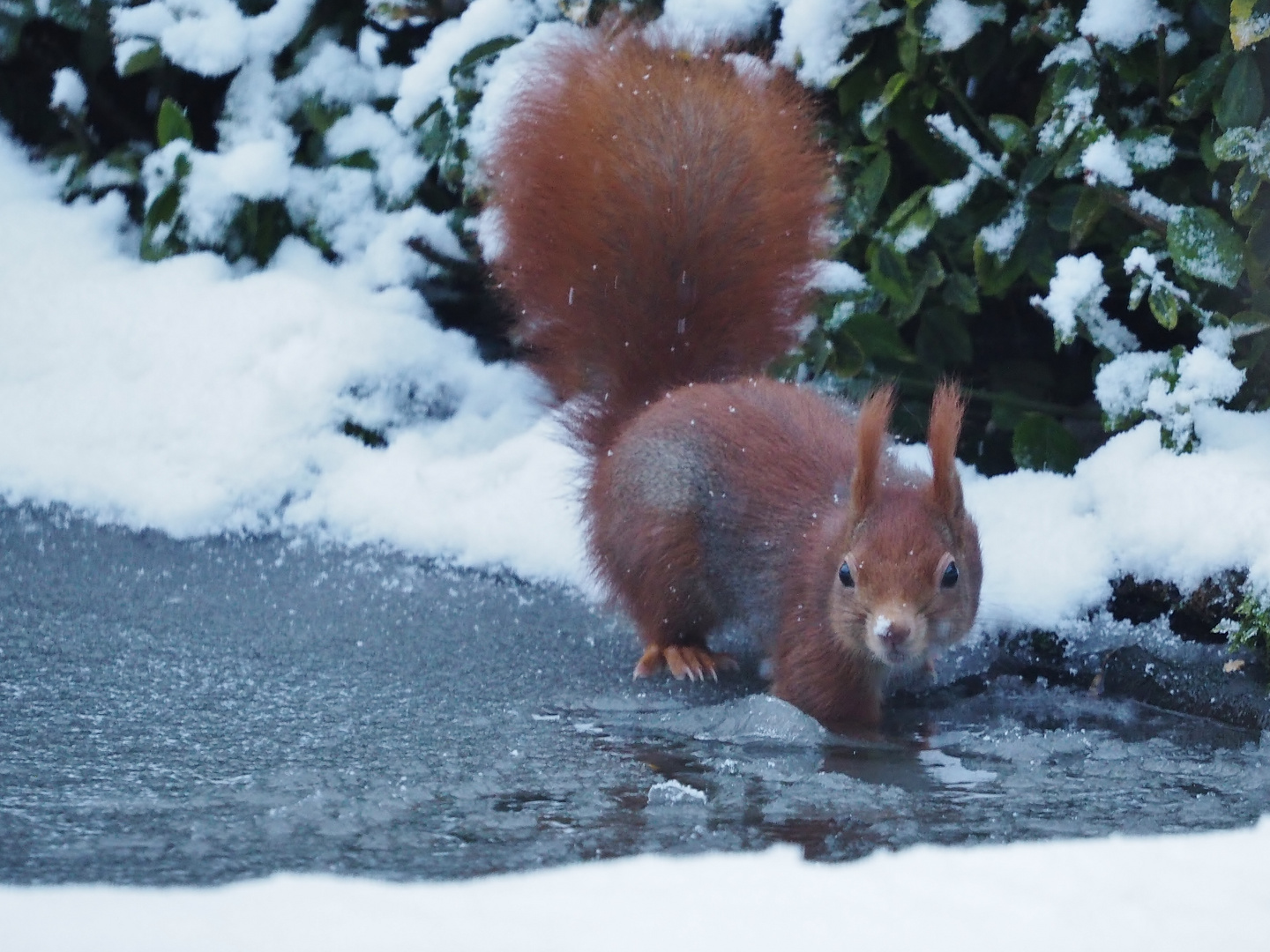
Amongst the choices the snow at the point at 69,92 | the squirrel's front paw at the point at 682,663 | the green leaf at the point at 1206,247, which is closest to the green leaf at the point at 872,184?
the green leaf at the point at 1206,247

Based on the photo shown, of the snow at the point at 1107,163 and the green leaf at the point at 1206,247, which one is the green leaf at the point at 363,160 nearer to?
the snow at the point at 1107,163

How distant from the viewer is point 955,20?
316cm

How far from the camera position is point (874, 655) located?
8.36 ft

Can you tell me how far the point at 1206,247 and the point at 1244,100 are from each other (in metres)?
0.27

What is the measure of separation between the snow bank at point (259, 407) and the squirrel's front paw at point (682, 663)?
0.50 m

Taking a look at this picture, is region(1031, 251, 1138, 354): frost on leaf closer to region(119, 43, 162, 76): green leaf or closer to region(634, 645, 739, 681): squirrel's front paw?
region(634, 645, 739, 681): squirrel's front paw

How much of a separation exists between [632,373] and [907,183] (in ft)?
3.30

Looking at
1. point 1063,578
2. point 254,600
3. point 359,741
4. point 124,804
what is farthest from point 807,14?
point 124,804

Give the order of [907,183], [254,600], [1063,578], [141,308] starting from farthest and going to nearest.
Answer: [141,308] < [907,183] < [254,600] < [1063,578]

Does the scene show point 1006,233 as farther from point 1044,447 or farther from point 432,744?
point 432,744

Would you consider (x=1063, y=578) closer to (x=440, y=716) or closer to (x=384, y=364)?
(x=440, y=716)

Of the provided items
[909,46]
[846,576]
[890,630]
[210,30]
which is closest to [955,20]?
[909,46]

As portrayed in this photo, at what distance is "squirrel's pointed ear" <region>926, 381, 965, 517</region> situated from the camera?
2529 mm

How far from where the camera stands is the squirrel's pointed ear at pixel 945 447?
2.53 m
